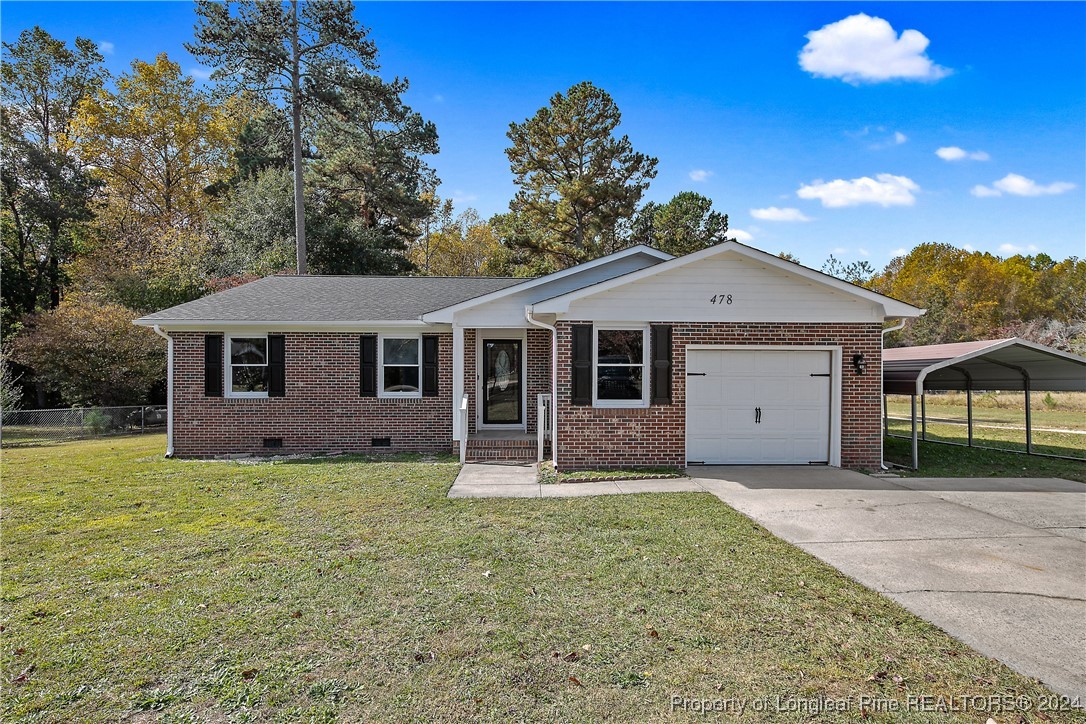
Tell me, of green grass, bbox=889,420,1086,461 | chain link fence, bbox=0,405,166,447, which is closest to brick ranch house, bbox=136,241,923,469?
green grass, bbox=889,420,1086,461

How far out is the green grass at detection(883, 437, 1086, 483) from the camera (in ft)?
31.9

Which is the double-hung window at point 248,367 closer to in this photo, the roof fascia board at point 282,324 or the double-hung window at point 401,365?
the roof fascia board at point 282,324

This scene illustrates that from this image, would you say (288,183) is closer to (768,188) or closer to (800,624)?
(768,188)

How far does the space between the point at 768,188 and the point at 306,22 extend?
20374 millimetres

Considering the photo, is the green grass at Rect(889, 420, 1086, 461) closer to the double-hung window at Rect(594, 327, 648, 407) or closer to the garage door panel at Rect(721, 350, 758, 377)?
the garage door panel at Rect(721, 350, 758, 377)

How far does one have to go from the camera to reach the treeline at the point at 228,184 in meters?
22.2

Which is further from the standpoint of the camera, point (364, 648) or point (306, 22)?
point (306, 22)

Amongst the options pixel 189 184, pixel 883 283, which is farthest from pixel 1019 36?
pixel 883 283

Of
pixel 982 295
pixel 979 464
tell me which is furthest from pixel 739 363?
pixel 982 295

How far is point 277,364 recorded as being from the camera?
39.5 feet

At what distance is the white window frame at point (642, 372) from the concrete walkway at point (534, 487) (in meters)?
1.48

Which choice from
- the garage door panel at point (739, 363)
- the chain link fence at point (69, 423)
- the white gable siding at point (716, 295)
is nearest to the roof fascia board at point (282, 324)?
the white gable siding at point (716, 295)

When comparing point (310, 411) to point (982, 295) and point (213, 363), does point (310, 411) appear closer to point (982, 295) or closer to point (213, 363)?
point (213, 363)

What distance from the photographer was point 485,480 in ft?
30.0
